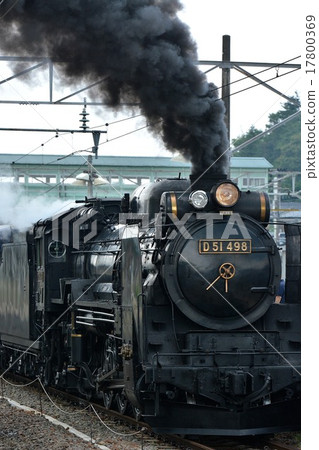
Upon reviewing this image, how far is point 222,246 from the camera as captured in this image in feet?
34.8

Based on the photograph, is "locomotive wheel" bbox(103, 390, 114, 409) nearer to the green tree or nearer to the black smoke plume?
the black smoke plume

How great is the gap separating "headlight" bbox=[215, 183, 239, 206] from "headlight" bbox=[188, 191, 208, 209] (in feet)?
0.49

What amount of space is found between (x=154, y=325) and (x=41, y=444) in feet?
6.51

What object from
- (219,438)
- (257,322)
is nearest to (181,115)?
(257,322)

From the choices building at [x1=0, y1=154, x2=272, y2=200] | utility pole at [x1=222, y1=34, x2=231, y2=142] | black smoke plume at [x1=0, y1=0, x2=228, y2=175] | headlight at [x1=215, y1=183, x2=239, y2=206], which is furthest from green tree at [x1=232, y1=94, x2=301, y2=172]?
headlight at [x1=215, y1=183, x2=239, y2=206]

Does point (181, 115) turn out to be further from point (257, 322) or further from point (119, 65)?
point (257, 322)

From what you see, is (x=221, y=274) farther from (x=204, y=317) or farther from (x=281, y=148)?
(x=281, y=148)

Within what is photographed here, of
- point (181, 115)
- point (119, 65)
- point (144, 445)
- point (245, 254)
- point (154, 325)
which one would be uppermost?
point (119, 65)

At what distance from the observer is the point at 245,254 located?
10648 mm

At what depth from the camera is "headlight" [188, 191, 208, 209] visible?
10.7m

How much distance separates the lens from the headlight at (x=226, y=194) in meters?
10.8

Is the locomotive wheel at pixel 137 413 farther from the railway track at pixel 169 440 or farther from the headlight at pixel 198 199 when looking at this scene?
the headlight at pixel 198 199

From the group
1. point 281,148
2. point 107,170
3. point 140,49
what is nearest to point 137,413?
point 140,49

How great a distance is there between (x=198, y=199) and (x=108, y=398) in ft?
12.4
